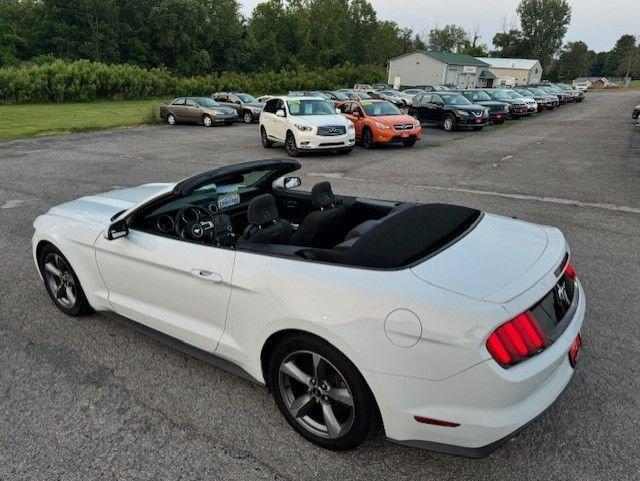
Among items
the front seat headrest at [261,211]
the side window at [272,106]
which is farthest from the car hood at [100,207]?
the side window at [272,106]

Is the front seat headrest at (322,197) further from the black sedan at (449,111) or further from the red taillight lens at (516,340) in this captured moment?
the black sedan at (449,111)

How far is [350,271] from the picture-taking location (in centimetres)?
242

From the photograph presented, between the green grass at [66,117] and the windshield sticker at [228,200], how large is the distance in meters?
17.8

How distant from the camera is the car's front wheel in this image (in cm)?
1400

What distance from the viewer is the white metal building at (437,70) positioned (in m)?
64.7

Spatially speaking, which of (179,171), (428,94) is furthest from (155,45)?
(179,171)

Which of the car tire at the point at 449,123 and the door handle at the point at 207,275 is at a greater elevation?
the door handle at the point at 207,275

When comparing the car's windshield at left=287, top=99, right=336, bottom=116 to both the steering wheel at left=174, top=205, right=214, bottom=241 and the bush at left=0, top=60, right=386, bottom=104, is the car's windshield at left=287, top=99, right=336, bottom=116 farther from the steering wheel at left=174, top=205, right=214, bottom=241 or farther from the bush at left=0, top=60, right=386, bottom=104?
the bush at left=0, top=60, right=386, bottom=104

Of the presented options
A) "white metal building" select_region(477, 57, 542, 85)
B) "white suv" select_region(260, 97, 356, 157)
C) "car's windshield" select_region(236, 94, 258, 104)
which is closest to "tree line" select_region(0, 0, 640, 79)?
"white metal building" select_region(477, 57, 542, 85)

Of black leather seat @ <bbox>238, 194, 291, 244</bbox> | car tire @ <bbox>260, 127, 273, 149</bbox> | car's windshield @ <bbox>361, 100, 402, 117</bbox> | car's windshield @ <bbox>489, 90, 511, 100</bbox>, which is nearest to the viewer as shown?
black leather seat @ <bbox>238, 194, 291, 244</bbox>

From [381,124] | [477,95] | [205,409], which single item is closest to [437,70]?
[477,95]

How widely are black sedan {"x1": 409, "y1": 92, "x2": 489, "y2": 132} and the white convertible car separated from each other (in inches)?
715

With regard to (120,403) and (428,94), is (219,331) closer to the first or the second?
(120,403)

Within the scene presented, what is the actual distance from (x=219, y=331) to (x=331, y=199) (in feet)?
4.82
